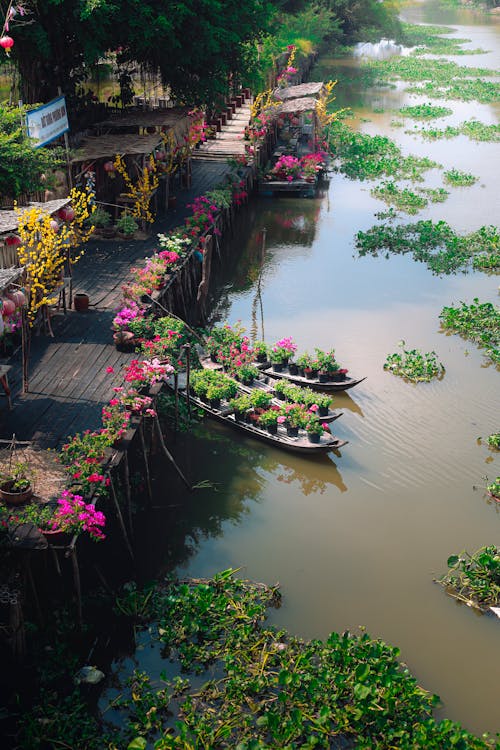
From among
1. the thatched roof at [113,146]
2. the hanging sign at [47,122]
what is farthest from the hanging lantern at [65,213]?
the thatched roof at [113,146]

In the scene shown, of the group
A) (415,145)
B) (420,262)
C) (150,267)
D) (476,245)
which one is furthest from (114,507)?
(415,145)

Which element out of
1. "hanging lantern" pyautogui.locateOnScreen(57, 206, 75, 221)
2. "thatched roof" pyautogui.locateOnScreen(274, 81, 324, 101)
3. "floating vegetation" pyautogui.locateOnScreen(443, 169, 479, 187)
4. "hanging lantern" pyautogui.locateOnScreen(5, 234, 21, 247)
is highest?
"thatched roof" pyautogui.locateOnScreen(274, 81, 324, 101)

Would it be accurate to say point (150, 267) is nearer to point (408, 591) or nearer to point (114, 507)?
point (114, 507)

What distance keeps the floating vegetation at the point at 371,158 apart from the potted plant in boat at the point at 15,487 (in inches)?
941

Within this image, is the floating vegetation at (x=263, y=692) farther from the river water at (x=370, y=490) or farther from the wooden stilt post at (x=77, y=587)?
the wooden stilt post at (x=77, y=587)

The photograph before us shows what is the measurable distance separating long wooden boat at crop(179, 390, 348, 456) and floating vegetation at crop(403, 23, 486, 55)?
5385 cm

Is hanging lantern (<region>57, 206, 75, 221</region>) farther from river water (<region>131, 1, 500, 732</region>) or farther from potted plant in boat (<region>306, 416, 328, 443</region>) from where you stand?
potted plant in boat (<region>306, 416, 328, 443</region>)

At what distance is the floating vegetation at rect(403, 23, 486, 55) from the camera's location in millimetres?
61625

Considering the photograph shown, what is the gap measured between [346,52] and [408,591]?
57438 mm

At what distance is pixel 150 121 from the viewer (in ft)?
72.7

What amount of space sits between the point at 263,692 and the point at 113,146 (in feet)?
48.8

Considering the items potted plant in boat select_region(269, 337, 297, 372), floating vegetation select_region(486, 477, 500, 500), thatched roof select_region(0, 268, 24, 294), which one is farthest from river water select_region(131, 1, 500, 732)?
thatched roof select_region(0, 268, 24, 294)

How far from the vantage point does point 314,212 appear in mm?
27828

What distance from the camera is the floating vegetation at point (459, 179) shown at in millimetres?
30328
